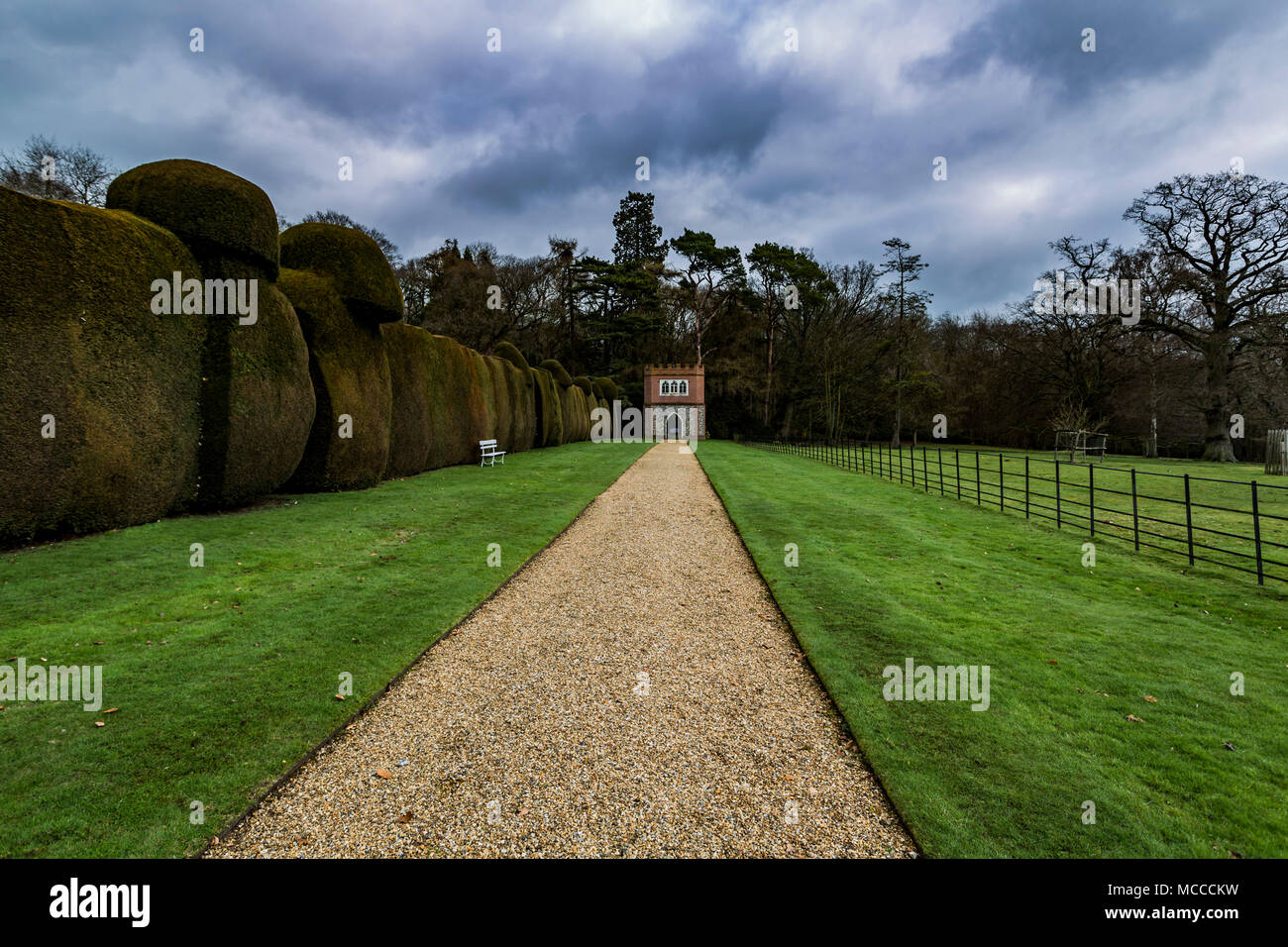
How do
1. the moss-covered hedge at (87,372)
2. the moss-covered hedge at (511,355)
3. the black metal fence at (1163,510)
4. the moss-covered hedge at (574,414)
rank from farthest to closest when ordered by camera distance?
the moss-covered hedge at (574,414) → the moss-covered hedge at (511,355) → the black metal fence at (1163,510) → the moss-covered hedge at (87,372)

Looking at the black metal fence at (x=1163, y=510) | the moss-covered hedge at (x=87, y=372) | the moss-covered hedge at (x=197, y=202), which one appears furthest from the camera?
the moss-covered hedge at (x=197, y=202)

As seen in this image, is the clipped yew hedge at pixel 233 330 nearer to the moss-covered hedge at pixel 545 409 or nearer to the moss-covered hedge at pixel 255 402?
the moss-covered hedge at pixel 255 402

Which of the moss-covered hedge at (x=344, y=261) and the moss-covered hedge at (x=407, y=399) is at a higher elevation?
the moss-covered hedge at (x=344, y=261)

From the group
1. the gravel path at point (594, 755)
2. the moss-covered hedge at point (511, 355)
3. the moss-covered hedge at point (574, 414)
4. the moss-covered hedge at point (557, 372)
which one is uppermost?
the moss-covered hedge at point (557, 372)

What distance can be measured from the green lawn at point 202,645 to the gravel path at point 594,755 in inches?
13.3

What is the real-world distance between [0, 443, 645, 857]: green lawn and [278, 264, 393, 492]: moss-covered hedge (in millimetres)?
2511

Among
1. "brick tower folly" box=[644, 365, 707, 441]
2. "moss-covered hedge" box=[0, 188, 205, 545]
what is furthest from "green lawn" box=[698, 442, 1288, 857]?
"brick tower folly" box=[644, 365, 707, 441]

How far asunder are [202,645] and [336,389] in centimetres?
879

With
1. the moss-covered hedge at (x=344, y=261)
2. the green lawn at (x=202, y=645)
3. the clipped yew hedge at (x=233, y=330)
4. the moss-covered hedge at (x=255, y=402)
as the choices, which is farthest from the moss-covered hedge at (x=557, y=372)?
the green lawn at (x=202, y=645)

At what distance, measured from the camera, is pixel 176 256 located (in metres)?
8.62

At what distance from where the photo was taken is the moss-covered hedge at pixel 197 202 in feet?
28.5

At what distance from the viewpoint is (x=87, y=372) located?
7270 mm

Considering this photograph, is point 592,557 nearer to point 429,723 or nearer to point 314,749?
point 429,723
